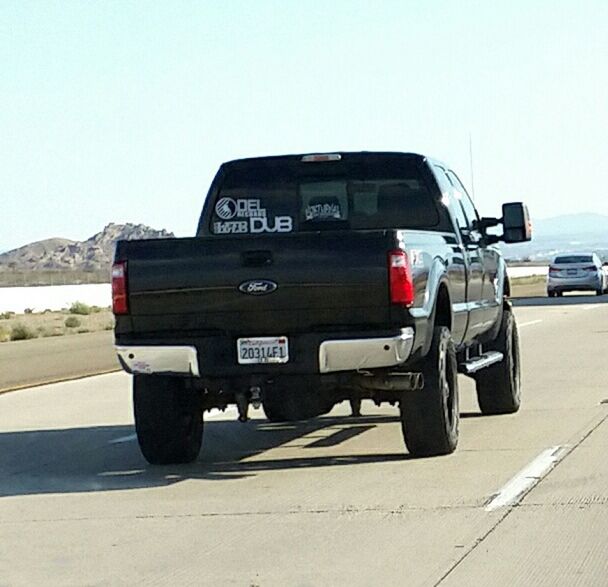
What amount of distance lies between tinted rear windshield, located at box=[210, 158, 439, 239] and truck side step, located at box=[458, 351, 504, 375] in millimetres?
1199

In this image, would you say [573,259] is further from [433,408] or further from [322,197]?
[433,408]

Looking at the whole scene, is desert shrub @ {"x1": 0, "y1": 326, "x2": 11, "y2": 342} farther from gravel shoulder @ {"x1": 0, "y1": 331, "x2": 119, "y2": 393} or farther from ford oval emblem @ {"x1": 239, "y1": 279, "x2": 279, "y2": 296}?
ford oval emblem @ {"x1": 239, "y1": 279, "x2": 279, "y2": 296}

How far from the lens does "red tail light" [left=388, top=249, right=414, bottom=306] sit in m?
10.8

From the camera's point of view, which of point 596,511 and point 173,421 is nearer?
point 596,511

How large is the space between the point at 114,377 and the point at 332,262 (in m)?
11.6

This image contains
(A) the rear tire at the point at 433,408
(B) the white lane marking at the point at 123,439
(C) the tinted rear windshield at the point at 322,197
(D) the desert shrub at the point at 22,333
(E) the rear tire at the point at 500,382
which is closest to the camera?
(A) the rear tire at the point at 433,408

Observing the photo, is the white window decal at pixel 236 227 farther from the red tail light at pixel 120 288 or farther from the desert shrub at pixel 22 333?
the desert shrub at pixel 22 333

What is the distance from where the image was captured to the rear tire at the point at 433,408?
37.7 feet

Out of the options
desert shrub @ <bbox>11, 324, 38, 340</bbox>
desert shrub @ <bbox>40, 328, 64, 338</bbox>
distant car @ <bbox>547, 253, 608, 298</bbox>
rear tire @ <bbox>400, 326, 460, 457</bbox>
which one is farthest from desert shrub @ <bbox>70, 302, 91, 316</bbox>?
rear tire @ <bbox>400, 326, 460, 457</bbox>

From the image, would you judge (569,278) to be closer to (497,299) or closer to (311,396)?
(497,299)

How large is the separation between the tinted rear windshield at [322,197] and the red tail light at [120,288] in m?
2.20

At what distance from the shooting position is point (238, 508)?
9992 mm

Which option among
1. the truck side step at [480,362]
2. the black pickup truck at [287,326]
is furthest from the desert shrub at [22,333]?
the black pickup truck at [287,326]

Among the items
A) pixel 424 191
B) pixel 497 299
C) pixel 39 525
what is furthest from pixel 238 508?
pixel 497 299
